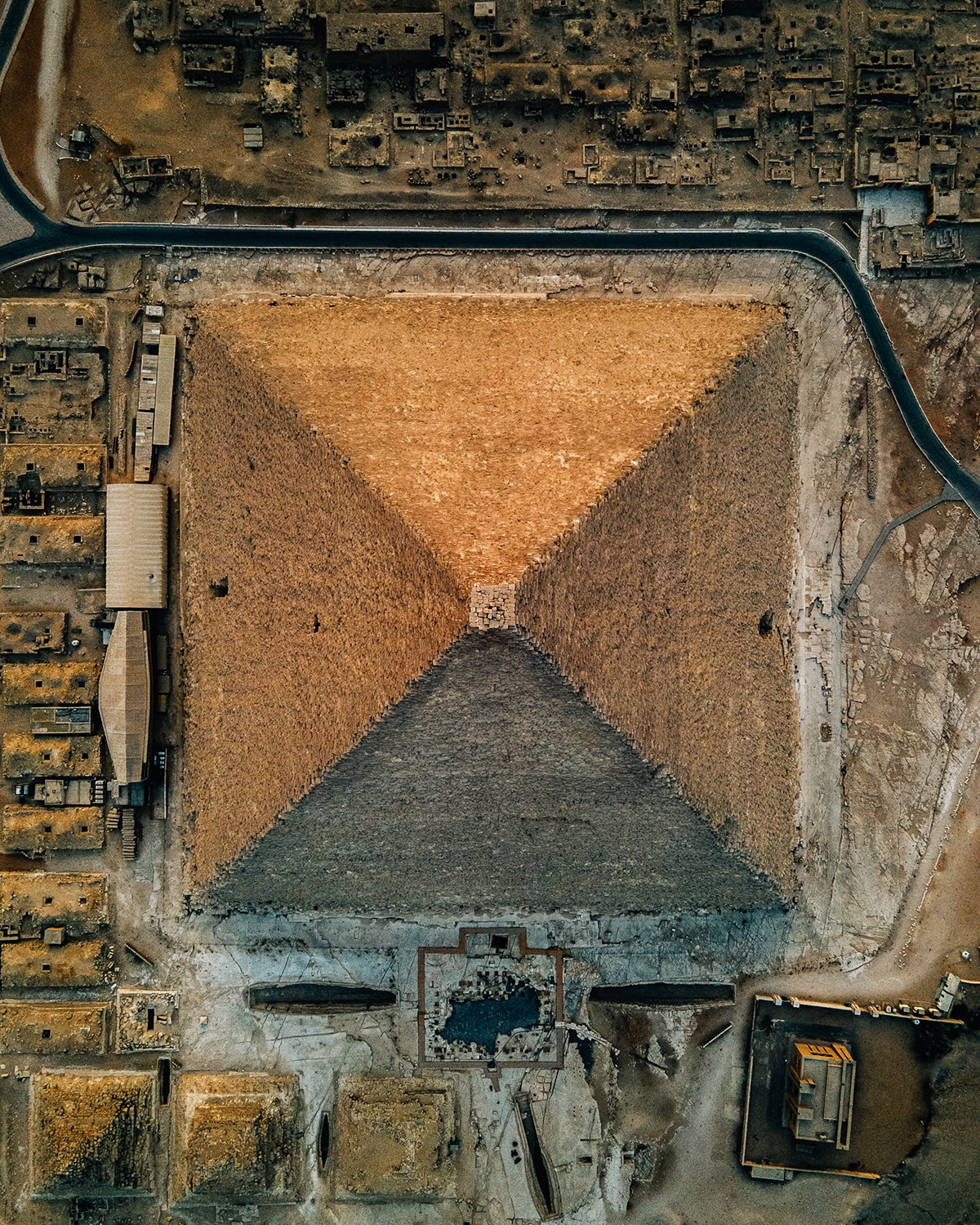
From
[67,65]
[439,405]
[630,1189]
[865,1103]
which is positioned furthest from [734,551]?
[67,65]

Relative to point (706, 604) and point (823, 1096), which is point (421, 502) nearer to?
point (706, 604)

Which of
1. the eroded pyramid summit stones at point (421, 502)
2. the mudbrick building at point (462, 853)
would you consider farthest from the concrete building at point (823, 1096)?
the eroded pyramid summit stones at point (421, 502)

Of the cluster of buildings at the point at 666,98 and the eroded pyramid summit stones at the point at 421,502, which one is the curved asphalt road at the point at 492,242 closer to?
the cluster of buildings at the point at 666,98

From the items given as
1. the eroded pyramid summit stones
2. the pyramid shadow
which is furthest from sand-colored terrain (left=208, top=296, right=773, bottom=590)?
the pyramid shadow

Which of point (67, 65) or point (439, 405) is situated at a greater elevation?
point (67, 65)

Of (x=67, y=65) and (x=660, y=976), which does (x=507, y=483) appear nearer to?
(x=660, y=976)

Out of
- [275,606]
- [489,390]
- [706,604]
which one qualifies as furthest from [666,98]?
[275,606]
